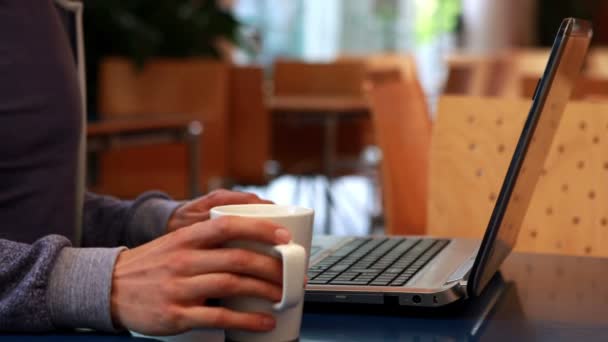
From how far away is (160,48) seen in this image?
5.20 m

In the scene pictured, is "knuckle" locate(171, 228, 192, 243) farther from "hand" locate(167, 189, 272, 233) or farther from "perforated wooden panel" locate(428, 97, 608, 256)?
"perforated wooden panel" locate(428, 97, 608, 256)

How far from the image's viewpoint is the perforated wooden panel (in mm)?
1407

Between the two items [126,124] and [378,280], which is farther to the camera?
[126,124]

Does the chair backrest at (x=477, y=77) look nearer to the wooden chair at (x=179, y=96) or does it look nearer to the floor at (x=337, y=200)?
the floor at (x=337, y=200)

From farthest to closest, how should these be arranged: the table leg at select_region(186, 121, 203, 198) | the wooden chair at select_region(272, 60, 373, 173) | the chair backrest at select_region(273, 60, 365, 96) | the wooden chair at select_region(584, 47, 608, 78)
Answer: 1. the wooden chair at select_region(584, 47, 608, 78)
2. the chair backrest at select_region(273, 60, 365, 96)
3. the wooden chair at select_region(272, 60, 373, 173)
4. the table leg at select_region(186, 121, 203, 198)

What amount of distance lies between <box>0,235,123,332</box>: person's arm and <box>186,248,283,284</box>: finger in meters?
0.08

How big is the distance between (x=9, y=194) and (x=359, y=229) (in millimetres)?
4874

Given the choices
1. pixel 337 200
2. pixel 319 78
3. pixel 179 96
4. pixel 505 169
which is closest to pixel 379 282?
pixel 505 169

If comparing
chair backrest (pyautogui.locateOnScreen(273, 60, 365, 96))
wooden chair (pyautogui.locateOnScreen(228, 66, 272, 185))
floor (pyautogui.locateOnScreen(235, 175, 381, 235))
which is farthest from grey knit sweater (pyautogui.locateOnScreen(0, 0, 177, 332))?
chair backrest (pyautogui.locateOnScreen(273, 60, 365, 96))

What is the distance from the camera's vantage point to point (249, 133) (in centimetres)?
472

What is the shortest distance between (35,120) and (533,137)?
46cm

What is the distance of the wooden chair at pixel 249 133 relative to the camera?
15.5 feet

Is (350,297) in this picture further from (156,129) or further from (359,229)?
(359,229)

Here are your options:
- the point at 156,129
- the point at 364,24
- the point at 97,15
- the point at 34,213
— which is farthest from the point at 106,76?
the point at 364,24
